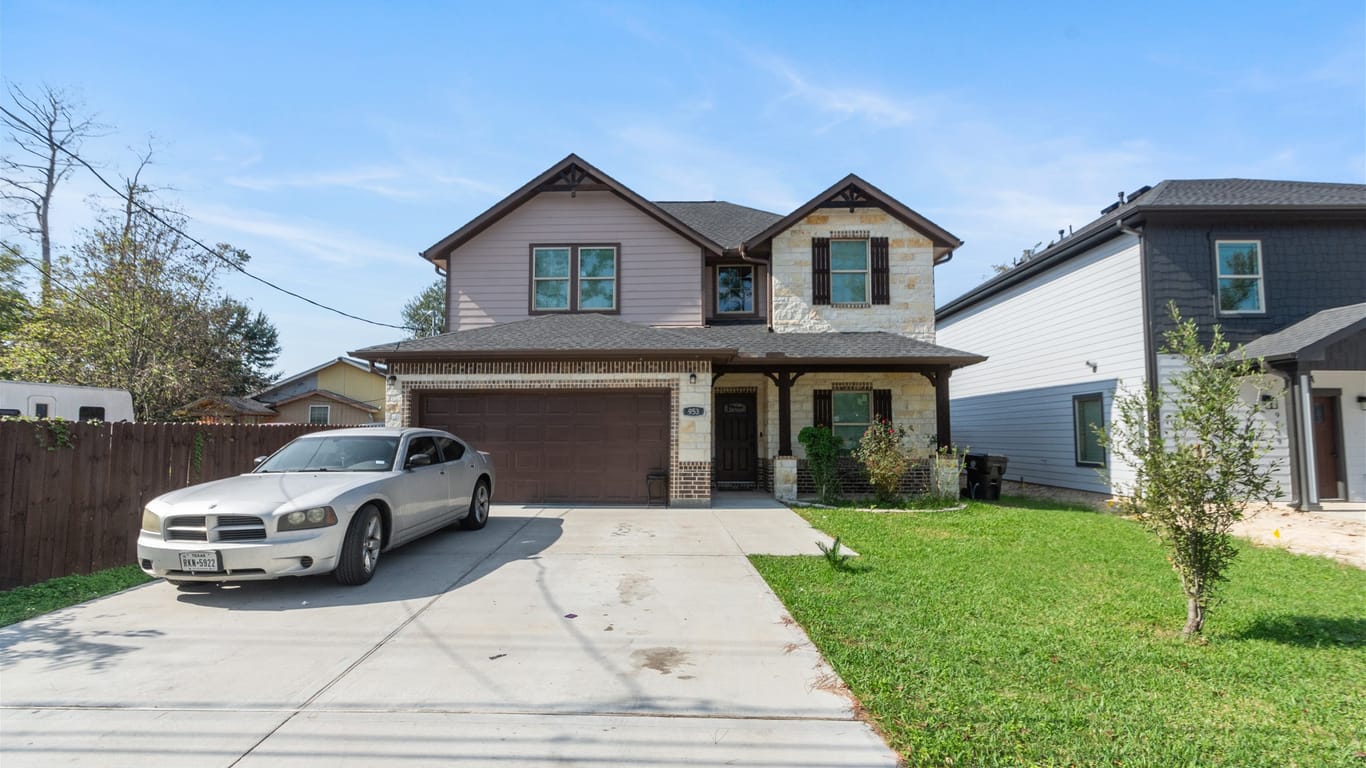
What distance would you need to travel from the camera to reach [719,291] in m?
15.4

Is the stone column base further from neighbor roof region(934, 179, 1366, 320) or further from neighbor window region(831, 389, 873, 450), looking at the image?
neighbor roof region(934, 179, 1366, 320)

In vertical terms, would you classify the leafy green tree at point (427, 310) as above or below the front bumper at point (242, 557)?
above

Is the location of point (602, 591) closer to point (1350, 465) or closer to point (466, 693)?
point (466, 693)

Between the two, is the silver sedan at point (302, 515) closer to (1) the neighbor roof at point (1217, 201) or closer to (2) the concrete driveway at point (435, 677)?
(2) the concrete driveway at point (435, 677)

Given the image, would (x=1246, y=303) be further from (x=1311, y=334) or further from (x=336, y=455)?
(x=336, y=455)

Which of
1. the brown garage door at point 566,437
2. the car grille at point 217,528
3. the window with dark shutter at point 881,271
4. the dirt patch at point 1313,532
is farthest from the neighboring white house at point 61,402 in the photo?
the dirt patch at point 1313,532

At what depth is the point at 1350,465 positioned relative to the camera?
12.3 metres

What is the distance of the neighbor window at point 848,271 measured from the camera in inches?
564

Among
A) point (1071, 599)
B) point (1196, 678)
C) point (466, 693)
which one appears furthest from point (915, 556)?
point (466, 693)

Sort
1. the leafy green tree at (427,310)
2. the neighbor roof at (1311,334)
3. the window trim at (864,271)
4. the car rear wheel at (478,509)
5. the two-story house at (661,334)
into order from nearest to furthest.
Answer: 1. the car rear wheel at (478,509)
2. the neighbor roof at (1311,334)
3. the two-story house at (661,334)
4. the window trim at (864,271)
5. the leafy green tree at (427,310)

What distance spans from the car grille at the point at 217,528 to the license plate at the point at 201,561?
0.44 ft

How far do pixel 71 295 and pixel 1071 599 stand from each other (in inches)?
887

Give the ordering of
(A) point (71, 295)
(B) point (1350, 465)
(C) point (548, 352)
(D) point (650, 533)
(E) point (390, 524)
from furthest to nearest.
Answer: (A) point (71, 295)
(B) point (1350, 465)
(C) point (548, 352)
(D) point (650, 533)
(E) point (390, 524)

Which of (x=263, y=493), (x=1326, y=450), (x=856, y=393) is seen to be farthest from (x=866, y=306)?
(x=263, y=493)
